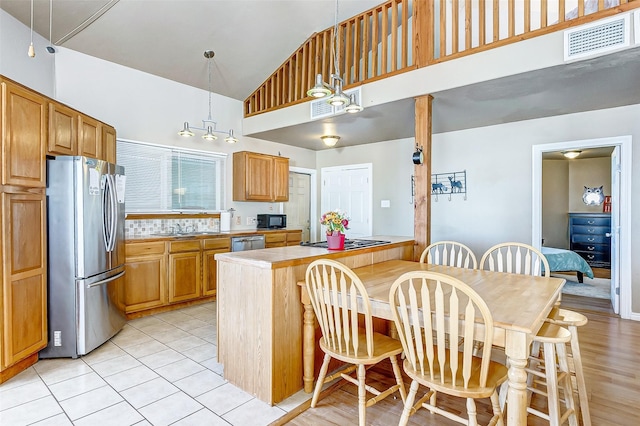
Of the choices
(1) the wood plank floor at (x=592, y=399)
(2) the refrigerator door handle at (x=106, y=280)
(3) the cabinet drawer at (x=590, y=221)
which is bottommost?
(1) the wood plank floor at (x=592, y=399)

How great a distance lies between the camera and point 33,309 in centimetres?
269

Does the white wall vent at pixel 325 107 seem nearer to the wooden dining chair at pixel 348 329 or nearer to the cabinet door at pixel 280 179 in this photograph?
the cabinet door at pixel 280 179

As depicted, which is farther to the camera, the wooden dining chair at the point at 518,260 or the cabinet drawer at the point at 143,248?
the cabinet drawer at the point at 143,248

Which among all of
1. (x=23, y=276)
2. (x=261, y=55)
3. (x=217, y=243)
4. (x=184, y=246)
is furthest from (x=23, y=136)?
(x=261, y=55)

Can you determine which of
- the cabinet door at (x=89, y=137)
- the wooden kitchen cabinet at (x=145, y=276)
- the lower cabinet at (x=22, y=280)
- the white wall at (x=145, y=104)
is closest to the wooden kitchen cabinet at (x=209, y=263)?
the wooden kitchen cabinet at (x=145, y=276)

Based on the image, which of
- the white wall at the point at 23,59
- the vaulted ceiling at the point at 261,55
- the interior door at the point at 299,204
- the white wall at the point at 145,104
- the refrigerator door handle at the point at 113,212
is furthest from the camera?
the interior door at the point at 299,204

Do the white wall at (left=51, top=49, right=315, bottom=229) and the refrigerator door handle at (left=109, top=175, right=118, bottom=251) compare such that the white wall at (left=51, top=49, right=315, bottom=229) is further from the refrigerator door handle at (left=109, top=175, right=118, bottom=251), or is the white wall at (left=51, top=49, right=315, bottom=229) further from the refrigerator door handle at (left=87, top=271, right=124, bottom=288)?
the refrigerator door handle at (left=87, top=271, right=124, bottom=288)

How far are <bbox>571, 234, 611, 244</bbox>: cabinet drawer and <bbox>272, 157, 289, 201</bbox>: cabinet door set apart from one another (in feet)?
20.2

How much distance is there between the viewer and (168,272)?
162 inches

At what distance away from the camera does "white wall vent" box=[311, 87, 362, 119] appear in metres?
3.99

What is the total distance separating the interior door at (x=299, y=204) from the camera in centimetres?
647

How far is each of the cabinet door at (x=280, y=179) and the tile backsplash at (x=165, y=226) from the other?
3.61ft

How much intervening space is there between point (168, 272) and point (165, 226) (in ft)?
2.66

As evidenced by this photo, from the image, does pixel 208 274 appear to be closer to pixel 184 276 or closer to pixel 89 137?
pixel 184 276
